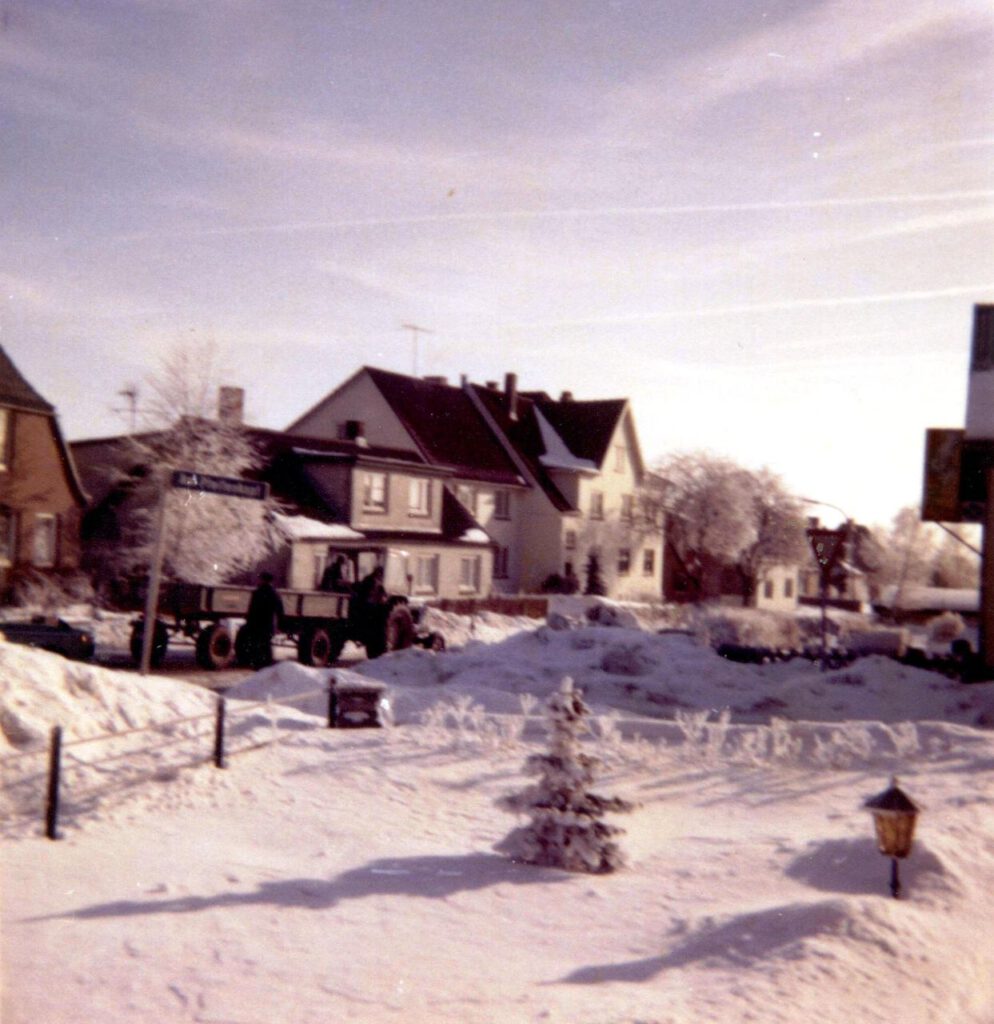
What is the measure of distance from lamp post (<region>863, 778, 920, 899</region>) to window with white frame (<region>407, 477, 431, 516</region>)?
30.8 m

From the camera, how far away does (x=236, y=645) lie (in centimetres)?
2153

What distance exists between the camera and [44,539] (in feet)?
105

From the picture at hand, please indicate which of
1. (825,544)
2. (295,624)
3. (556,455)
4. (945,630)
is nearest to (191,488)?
(825,544)

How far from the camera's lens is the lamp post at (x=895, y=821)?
321 inches

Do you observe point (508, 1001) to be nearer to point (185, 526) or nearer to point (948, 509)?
point (948, 509)

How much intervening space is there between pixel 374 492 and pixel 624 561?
763 inches

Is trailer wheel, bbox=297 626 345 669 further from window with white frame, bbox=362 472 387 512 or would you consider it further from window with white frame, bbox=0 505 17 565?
window with white frame, bbox=362 472 387 512

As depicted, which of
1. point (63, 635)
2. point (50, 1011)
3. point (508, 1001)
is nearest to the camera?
point (50, 1011)

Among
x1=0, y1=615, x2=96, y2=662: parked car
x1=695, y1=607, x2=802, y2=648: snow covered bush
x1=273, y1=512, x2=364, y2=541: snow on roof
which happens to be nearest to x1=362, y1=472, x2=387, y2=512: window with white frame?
x1=273, y1=512, x2=364, y2=541: snow on roof

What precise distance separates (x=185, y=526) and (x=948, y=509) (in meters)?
21.2

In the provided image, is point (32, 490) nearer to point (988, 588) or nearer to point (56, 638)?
point (56, 638)

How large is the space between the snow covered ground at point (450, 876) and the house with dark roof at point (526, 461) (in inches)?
1088

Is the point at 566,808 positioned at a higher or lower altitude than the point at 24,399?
lower

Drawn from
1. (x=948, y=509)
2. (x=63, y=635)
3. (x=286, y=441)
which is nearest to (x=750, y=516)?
(x=286, y=441)
